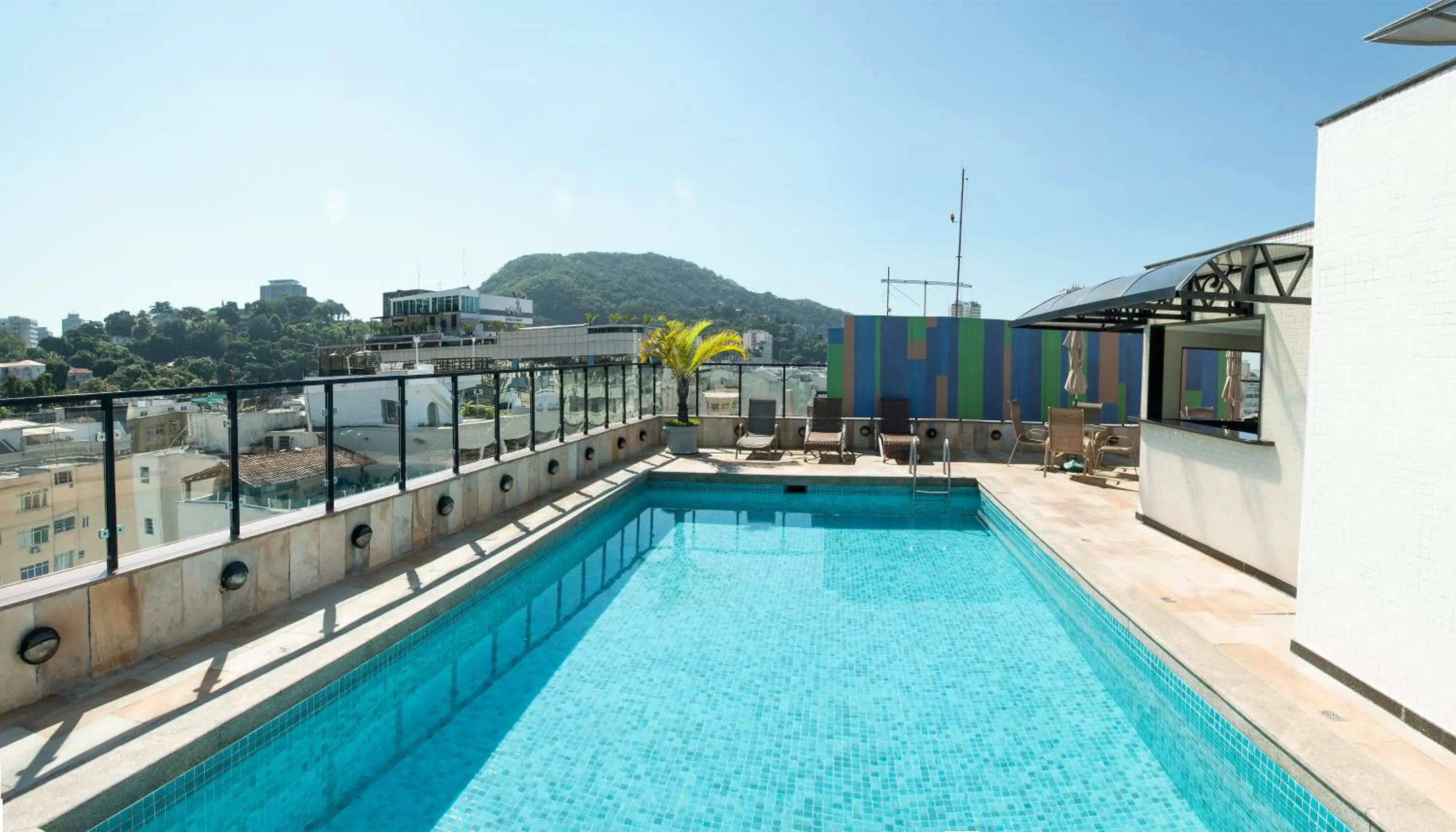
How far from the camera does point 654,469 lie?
33.1 ft

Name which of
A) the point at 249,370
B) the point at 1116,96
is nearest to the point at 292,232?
the point at 249,370

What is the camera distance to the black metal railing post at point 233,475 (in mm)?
4340

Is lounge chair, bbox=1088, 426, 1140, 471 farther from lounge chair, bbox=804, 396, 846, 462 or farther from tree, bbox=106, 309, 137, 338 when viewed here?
tree, bbox=106, 309, 137, 338

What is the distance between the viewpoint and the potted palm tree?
12.2 meters

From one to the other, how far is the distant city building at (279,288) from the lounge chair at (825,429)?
16470cm

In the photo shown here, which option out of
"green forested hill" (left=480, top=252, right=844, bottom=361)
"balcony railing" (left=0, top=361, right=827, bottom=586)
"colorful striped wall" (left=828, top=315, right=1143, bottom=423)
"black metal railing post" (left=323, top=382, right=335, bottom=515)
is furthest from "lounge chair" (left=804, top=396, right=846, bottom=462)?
"green forested hill" (left=480, top=252, right=844, bottom=361)

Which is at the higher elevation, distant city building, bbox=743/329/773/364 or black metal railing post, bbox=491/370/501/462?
distant city building, bbox=743/329/773/364

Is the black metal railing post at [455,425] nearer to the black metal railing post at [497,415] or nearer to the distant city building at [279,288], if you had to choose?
the black metal railing post at [497,415]

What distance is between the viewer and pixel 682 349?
12.2 meters

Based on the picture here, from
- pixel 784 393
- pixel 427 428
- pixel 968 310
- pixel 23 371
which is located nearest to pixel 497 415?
pixel 427 428

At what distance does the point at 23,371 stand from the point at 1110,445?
5056 centimetres

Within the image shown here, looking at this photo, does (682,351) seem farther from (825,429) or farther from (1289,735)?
(1289,735)

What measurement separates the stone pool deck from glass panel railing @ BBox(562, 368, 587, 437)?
8.82 ft

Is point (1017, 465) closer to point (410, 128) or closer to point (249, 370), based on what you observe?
point (410, 128)
